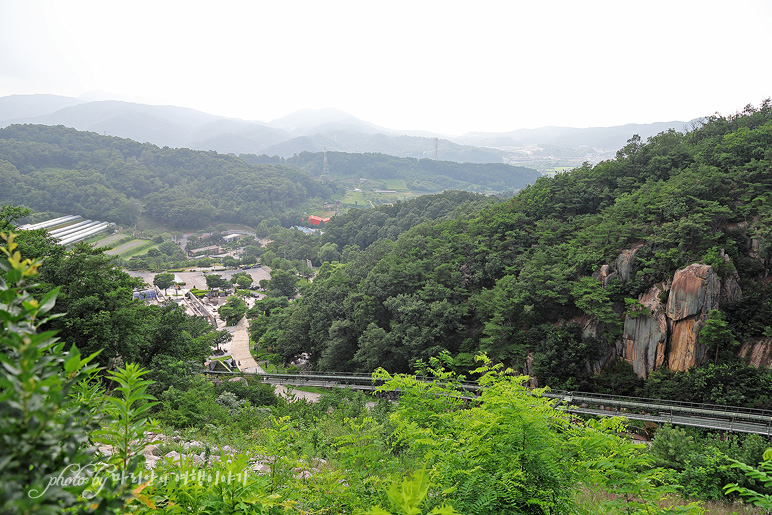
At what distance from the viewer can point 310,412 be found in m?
13.2

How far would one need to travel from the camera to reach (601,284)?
20328mm

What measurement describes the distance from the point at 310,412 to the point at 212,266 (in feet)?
180

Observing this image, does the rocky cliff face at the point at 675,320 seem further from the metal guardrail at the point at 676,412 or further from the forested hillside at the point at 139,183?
the forested hillside at the point at 139,183

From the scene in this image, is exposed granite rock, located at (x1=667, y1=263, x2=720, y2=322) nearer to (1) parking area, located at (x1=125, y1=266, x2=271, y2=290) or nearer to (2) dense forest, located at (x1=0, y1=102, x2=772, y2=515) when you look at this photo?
(2) dense forest, located at (x1=0, y1=102, x2=772, y2=515)

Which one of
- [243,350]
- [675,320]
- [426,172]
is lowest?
[243,350]

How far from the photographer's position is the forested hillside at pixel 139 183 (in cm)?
7738

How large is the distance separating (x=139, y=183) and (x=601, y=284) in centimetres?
10021

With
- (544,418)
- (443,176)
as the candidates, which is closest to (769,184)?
(544,418)

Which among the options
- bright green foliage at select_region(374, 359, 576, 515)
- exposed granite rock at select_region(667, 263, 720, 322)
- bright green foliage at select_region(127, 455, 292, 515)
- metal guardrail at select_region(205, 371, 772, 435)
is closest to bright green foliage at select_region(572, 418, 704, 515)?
bright green foliage at select_region(374, 359, 576, 515)

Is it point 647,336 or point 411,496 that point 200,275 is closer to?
point 647,336

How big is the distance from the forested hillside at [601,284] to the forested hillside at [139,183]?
213ft

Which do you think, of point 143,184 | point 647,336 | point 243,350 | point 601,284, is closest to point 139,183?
point 143,184

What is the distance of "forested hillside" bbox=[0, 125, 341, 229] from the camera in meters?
77.4

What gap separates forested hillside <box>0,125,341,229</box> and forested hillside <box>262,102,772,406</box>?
213 feet
